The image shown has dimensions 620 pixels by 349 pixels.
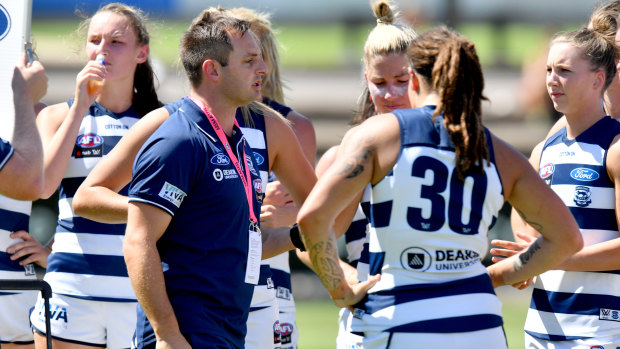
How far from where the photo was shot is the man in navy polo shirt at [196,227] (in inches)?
121

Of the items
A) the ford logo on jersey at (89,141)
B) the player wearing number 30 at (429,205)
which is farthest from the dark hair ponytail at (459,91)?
the ford logo on jersey at (89,141)

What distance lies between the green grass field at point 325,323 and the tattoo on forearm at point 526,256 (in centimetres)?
458

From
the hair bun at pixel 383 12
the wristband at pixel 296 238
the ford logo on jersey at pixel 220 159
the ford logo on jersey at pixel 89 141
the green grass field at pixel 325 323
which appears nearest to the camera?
the ford logo on jersey at pixel 220 159

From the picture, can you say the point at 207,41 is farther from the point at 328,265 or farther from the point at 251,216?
the point at 328,265

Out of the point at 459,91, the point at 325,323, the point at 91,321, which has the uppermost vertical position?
the point at 459,91

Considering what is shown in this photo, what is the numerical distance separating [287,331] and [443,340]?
1.69 meters

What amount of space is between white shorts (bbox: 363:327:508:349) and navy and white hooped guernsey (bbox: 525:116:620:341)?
1044 millimetres

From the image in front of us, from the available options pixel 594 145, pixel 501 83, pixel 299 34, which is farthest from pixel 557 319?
pixel 299 34

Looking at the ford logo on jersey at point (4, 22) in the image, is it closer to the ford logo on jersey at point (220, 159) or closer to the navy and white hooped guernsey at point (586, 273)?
the ford logo on jersey at point (220, 159)

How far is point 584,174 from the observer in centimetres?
411

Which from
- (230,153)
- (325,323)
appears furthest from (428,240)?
(325,323)

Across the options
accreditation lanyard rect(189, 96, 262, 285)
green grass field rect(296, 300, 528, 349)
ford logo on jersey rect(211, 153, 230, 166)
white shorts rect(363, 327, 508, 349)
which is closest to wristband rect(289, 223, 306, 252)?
accreditation lanyard rect(189, 96, 262, 285)

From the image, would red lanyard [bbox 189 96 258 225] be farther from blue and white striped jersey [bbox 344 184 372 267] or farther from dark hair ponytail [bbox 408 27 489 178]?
blue and white striped jersey [bbox 344 184 372 267]

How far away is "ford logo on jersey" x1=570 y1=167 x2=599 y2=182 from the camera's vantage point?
408 centimetres
